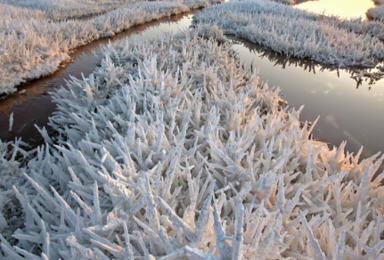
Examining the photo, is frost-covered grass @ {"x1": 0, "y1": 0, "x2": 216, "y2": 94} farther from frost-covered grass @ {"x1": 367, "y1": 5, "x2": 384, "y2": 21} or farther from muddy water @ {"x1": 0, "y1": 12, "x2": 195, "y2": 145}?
frost-covered grass @ {"x1": 367, "y1": 5, "x2": 384, "y2": 21}

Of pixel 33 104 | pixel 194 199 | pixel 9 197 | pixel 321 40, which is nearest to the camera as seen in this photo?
pixel 194 199

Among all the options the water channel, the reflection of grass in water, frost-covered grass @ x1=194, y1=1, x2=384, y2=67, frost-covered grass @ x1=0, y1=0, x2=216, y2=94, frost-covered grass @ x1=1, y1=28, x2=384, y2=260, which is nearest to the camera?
frost-covered grass @ x1=1, y1=28, x2=384, y2=260

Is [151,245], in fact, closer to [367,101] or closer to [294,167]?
[294,167]

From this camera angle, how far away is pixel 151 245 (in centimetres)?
100

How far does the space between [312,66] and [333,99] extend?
1.58m

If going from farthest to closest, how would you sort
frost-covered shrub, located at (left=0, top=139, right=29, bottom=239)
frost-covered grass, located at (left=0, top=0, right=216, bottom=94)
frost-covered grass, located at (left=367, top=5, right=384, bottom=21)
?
frost-covered grass, located at (left=367, top=5, right=384, bottom=21)
frost-covered grass, located at (left=0, top=0, right=216, bottom=94)
frost-covered shrub, located at (left=0, top=139, right=29, bottom=239)

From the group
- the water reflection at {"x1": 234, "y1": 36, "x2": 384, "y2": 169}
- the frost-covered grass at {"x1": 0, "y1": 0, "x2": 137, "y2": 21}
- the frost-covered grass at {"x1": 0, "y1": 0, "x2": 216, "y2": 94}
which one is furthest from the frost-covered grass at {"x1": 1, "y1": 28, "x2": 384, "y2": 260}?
the frost-covered grass at {"x1": 0, "y1": 0, "x2": 137, "y2": 21}

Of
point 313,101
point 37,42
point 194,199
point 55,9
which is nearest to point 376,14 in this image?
point 313,101

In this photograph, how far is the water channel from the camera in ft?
8.30

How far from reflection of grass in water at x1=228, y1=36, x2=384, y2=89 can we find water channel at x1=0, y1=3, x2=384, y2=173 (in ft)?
0.07

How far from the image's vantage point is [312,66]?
14.5ft

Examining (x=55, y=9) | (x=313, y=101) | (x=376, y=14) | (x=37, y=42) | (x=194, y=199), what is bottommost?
(x=194, y=199)

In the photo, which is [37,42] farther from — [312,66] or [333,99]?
[312,66]

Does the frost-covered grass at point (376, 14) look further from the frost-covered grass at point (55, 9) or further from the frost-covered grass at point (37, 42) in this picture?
the frost-covered grass at point (55, 9)
